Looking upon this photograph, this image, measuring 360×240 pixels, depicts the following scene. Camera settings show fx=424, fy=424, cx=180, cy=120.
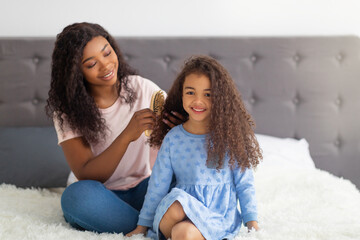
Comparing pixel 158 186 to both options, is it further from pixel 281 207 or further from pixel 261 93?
pixel 261 93

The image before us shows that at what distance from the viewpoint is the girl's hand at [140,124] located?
4.17 ft

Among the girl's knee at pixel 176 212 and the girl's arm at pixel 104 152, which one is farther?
the girl's arm at pixel 104 152

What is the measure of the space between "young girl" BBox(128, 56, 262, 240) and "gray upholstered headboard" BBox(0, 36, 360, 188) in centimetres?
92

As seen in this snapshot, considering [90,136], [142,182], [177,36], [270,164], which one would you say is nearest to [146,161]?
[142,182]

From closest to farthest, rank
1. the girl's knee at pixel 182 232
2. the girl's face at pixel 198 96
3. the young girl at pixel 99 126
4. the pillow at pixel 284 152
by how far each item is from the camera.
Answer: the girl's knee at pixel 182 232 → the girl's face at pixel 198 96 → the young girl at pixel 99 126 → the pillow at pixel 284 152

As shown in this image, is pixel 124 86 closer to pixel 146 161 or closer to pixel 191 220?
pixel 146 161

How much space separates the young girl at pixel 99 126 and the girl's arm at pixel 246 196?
31 cm

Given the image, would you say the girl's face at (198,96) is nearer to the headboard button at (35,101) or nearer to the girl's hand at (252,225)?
the girl's hand at (252,225)

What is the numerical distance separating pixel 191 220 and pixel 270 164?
0.83 meters

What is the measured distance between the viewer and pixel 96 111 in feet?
4.71

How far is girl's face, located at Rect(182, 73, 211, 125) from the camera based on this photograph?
115 centimetres

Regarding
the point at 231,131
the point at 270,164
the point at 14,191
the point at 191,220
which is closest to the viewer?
the point at 191,220

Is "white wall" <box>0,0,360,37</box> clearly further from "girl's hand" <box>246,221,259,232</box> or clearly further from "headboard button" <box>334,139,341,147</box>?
"girl's hand" <box>246,221,259,232</box>

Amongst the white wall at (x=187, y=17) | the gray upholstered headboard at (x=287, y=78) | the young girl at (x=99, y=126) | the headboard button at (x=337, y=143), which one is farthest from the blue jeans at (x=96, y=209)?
the headboard button at (x=337, y=143)
